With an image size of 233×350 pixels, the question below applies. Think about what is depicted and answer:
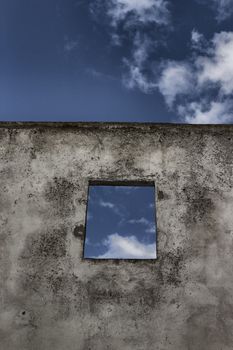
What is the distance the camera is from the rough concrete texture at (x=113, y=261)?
598 cm

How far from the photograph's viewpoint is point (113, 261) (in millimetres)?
6309

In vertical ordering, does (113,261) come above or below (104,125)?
below

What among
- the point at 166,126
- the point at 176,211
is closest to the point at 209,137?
the point at 166,126

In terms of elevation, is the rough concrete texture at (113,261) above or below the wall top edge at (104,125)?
below

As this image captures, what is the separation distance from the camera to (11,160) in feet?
23.5

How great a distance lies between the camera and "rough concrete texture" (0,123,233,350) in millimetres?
5980

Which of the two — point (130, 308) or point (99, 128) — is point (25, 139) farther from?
point (130, 308)

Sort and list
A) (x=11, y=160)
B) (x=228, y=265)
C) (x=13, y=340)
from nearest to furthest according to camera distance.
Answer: (x=13, y=340) → (x=228, y=265) → (x=11, y=160)

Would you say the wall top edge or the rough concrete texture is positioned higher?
the wall top edge

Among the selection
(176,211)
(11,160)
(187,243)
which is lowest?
(187,243)

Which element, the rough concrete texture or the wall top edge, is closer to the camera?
the rough concrete texture

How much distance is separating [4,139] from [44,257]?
2.15 m

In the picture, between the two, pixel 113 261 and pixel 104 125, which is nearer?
pixel 113 261

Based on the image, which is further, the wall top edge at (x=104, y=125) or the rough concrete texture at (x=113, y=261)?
the wall top edge at (x=104, y=125)
